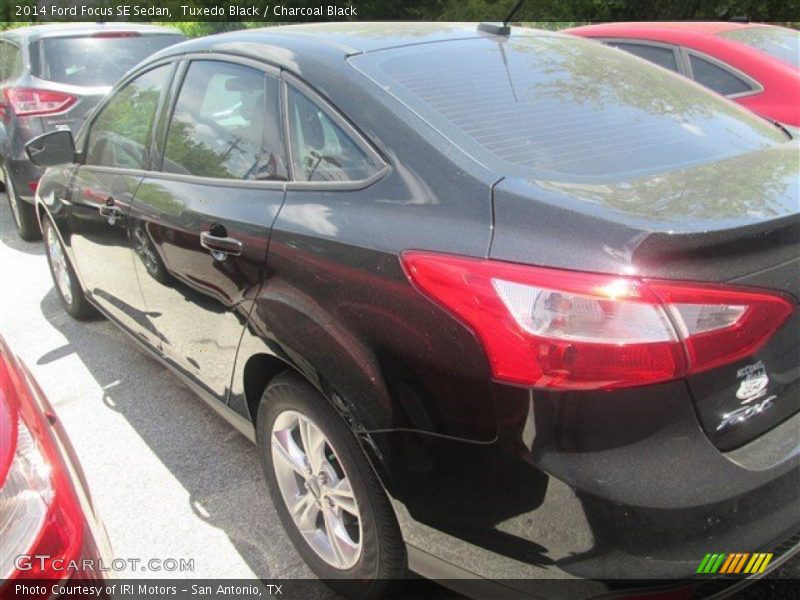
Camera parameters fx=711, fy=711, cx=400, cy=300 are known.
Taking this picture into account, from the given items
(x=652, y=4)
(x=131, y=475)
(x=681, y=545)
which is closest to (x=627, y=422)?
(x=681, y=545)

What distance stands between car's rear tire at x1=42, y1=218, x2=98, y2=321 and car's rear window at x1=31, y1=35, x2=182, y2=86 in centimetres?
207

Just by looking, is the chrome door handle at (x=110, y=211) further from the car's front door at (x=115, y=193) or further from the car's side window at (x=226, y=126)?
the car's side window at (x=226, y=126)

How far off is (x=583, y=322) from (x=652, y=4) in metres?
14.0

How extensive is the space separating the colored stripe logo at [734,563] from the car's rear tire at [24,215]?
6.02 meters

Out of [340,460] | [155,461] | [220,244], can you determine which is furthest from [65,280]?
[340,460]

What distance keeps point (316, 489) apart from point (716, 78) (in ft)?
14.4

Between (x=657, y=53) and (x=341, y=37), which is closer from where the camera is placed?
(x=341, y=37)

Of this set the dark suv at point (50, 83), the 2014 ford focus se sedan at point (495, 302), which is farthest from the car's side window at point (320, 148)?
the dark suv at point (50, 83)

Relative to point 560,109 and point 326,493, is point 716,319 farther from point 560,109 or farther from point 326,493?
point 326,493

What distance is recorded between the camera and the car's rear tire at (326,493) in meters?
1.93

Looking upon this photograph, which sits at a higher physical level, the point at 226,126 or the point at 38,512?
the point at 226,126

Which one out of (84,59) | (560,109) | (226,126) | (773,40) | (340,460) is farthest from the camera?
(84,59)

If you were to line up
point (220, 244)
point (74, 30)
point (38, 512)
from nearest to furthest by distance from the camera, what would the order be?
point (38, 512)
point (220, 244)
point (74, 30)

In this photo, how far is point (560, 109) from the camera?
2.12 m
